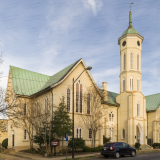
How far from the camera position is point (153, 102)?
153 feet

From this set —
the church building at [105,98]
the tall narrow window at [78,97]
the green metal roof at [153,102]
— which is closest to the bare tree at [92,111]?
the church building at [105,98]

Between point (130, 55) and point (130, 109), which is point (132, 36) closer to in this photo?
point (130, 55)

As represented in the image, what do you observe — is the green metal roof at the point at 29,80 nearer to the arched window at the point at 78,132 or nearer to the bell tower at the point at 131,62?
the arched window at the point at 78,132

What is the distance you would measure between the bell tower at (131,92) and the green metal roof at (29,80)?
1319cm

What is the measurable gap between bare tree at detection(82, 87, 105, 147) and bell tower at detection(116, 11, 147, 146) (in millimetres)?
9399

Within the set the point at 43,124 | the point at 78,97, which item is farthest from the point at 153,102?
the point at 43,124

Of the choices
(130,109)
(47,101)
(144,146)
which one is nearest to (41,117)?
(47,101)

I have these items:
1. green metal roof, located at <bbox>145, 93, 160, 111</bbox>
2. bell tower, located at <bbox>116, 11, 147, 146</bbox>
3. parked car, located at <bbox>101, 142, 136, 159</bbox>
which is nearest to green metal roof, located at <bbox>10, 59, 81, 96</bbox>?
bell tower, located at <bbox>116, 11, 147, 146</bbox>

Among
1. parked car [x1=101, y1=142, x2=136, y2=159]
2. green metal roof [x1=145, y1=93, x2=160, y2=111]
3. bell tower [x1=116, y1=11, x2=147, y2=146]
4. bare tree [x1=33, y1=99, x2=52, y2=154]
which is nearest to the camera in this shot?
parked car [x1=101, y1=142, x2=136, y2=159]

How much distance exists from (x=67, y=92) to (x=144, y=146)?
18381mm

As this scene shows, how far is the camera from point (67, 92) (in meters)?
31.4

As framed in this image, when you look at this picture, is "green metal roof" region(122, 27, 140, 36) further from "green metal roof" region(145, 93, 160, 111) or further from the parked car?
the parked car

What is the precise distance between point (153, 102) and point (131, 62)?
36.0ft

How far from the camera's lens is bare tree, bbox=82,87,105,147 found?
31.0m
